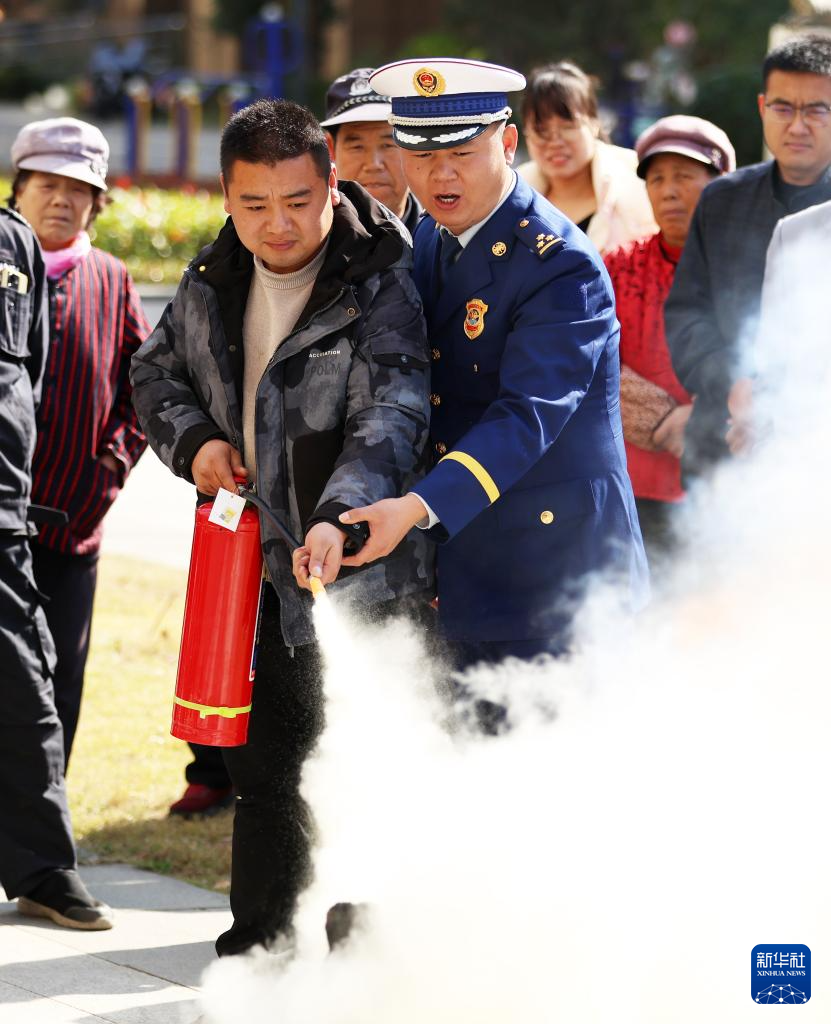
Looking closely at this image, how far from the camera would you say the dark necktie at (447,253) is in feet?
11.2

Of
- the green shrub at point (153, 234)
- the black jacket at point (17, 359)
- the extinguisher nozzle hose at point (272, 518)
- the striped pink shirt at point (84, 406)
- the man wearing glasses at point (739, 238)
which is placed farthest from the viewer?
the green shrub at point (153, 234)

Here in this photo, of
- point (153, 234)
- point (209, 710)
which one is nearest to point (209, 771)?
point (209, 710)

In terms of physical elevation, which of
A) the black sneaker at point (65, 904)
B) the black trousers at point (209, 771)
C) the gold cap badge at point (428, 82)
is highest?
the gold cap badge at point (428, 82)

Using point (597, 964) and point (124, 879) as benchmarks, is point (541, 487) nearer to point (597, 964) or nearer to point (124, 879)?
point (597, 964)

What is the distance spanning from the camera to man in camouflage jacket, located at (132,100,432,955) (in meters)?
3.26

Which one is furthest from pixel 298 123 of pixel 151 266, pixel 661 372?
pixel 151 266

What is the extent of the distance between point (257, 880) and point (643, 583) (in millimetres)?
1085

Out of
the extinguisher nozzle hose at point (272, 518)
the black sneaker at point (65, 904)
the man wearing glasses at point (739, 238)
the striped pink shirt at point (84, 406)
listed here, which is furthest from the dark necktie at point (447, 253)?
the black sneaker at point (65, 904)

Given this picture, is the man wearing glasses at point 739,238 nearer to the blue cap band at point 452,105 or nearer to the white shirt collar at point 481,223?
the white shirt collar at point 481,223

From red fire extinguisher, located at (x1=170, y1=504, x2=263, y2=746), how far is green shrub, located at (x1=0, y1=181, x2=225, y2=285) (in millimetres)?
11110

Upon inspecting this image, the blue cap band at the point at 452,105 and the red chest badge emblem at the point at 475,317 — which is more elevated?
the blue cap band at the point at 452,105

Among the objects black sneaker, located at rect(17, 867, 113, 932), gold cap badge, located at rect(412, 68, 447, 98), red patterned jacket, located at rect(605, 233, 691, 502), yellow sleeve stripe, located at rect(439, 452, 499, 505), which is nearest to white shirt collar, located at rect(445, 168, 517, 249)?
gold cap badge, located at rect(412, 68, 447, 98)

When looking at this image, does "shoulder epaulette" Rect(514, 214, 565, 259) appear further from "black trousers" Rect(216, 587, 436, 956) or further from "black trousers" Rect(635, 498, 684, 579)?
"black trousers" Rect(635, 498, 684, 579)

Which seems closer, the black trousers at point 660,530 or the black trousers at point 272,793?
the black trousers at point 272,793
